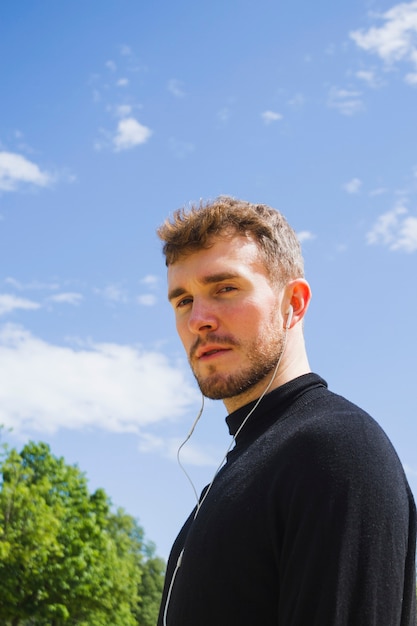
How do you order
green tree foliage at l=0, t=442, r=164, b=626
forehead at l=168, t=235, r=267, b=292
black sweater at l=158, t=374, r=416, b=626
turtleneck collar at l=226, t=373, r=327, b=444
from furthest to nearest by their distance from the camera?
green tree foliage at l=0, t=442, r=164, b=626, forehead at l=168, t=235, r=267, b=292, turtleneck collar at l=226, t=373, r=327, b=444, black sweater at l=158, t=374, r=416, b=626

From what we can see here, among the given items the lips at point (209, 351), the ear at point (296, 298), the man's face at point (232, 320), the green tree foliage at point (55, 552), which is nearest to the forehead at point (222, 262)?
the man's face at point (232, 320)

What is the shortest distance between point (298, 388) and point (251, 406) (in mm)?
216

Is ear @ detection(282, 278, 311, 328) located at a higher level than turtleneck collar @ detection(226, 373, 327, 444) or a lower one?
higher

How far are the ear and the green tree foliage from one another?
30.0m

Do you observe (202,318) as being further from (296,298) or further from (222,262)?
(296,298)

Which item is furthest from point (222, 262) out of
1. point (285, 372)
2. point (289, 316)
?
point (285, 372)

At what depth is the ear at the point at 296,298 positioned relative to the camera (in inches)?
111

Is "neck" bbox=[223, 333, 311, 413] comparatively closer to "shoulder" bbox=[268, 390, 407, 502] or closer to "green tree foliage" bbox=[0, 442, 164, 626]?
"shoulder" bbox=[268, 390, 407, 502]

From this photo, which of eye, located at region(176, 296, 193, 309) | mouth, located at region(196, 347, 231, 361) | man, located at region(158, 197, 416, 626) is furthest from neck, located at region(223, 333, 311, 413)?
eye, located at region(176, 296, 193, 309)

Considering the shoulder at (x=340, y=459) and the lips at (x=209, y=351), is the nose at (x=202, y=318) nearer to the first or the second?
the lips at (x=209, y=351)

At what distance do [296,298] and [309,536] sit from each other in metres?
1.13

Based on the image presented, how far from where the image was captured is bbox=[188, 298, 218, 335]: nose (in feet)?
8.85

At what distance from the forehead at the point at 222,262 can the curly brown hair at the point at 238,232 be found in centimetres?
2

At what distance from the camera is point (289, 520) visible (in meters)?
2.00
